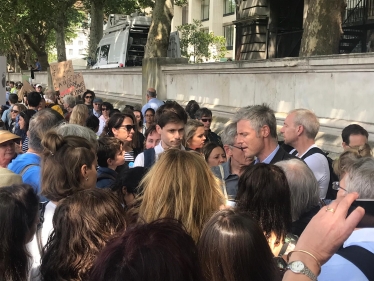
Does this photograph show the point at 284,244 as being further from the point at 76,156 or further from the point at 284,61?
the point at 284,61

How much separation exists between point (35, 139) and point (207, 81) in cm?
855

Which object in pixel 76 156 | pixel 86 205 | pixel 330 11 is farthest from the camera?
pixel 330 11

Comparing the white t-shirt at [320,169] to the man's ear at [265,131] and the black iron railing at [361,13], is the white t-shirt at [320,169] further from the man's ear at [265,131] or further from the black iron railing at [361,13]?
the black iron railing at [361,13]

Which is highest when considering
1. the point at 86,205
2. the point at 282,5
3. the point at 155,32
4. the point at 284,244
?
the point at 282,5

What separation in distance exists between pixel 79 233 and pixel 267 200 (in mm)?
1017

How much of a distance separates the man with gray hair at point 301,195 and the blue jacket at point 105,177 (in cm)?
148

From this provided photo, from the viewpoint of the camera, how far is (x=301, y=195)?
10.7 feet

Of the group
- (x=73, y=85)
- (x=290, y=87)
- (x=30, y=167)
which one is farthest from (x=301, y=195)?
(x=73, y=85)

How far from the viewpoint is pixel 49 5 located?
21.8 m

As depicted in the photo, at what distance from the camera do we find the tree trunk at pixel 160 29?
1606 centimetres

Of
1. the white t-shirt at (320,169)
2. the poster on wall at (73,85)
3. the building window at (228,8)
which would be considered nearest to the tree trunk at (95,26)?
the poster on wall at (73,85)

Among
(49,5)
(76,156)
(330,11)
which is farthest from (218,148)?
(49,5)

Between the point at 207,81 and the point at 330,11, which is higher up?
the point at 330,11

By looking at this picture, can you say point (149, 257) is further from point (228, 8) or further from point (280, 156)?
point (228, 8)
